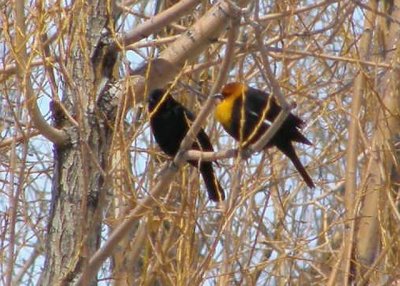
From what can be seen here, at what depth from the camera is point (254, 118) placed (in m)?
4.71

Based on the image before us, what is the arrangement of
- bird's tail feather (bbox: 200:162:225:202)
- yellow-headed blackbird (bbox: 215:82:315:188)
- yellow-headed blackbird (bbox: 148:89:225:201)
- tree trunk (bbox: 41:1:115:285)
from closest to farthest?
tree trunk (bbox: 41:1:115:285) < yellow-headed blackbird (bbox: 215:82:315:188) < bird's tail feather (bbox: 200:162:225:202) < yellow-headed blackbird (bbox: 148:89:225:201)

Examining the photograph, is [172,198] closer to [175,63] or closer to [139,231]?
[139,231]

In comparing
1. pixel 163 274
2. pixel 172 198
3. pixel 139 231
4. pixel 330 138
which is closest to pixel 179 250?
pixel 163 274

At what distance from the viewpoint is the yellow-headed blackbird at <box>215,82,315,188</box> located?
468 centimetres

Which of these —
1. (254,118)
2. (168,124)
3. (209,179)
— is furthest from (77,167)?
(168,124)

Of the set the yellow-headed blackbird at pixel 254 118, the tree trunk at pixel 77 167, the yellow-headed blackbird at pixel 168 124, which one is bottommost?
the tree trunk at pixel 77 167

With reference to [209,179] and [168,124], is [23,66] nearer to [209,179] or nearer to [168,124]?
[209,179]

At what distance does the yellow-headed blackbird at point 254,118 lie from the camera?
468 centimetres

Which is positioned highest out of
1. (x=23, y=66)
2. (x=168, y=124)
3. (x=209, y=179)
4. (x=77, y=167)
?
(x=168, y=124)

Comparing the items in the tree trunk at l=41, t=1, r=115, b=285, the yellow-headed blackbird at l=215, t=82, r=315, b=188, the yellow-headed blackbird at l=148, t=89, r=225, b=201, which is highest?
the yellow-headed blackbird at l=148, t=89, r=225, b=201

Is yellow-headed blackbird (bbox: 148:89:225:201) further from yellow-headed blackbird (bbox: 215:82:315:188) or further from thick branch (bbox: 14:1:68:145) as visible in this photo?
thick branch (bbox: 14:1:68:145)

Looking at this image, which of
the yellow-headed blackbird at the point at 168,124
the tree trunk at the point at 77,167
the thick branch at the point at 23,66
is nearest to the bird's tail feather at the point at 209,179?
the yellow-headed blackbird at the point at 168,124

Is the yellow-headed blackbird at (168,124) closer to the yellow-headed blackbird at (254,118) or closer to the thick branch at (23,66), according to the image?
the yellow-headed blackbird at (254,118)

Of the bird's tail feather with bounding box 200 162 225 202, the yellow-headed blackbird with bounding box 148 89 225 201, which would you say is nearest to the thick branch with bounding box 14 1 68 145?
the bird's tail feather with bounding box 200 162 225 202
